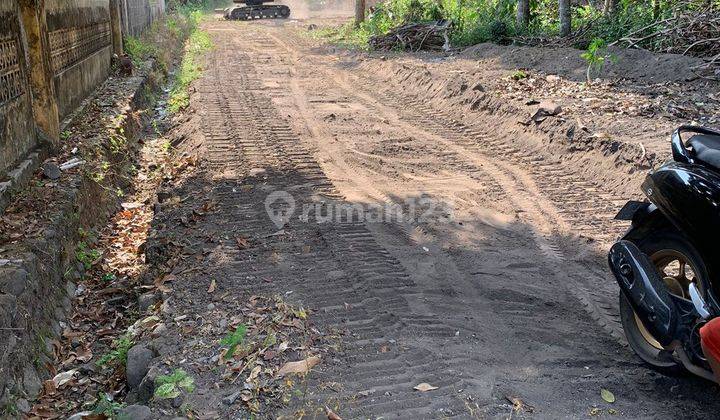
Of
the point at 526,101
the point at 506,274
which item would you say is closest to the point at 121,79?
the point at 526,101

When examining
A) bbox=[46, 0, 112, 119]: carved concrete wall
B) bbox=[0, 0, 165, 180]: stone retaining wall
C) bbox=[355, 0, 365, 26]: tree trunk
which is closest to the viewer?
bbox=[0, 0, 165, 180]: stone retaining wall

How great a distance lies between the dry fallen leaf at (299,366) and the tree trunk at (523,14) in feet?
44.1

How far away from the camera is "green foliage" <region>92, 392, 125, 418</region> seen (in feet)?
11.4

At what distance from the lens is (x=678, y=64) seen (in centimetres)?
991

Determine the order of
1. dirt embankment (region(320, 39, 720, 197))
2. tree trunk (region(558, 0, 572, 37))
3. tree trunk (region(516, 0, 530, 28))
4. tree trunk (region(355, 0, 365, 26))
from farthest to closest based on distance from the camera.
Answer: tree trunk (region(355, 0, 365, 26)) < tree trunk (region(516, 0, 530, 28)) < tree trunk (region(558, 0, 572, 37)) < dirt embankment (region(320, 39, 720, 197))

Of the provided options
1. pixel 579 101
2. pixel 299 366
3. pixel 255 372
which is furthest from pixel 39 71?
pixel 579 101

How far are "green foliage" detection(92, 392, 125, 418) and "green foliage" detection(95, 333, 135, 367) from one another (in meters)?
0.33

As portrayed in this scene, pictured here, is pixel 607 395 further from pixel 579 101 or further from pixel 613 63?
pixel 613 63

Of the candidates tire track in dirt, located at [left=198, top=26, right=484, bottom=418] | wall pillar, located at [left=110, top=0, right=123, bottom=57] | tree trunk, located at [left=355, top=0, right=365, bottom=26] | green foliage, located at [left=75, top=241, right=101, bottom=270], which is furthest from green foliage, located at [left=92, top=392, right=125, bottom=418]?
tree trunk, located at [left=355, top=0, right=365, bottom=26]

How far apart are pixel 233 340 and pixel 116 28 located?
1042cm

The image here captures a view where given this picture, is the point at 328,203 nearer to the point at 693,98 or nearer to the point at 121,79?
the point at 693,98

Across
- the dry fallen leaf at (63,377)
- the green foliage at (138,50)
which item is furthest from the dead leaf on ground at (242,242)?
the green foliage at (138,50)

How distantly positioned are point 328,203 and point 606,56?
7.19 metres

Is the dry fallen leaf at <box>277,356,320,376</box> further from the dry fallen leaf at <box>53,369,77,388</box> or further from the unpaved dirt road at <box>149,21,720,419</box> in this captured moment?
the dry fallen leaf at <box>53,369,77,388</box>
